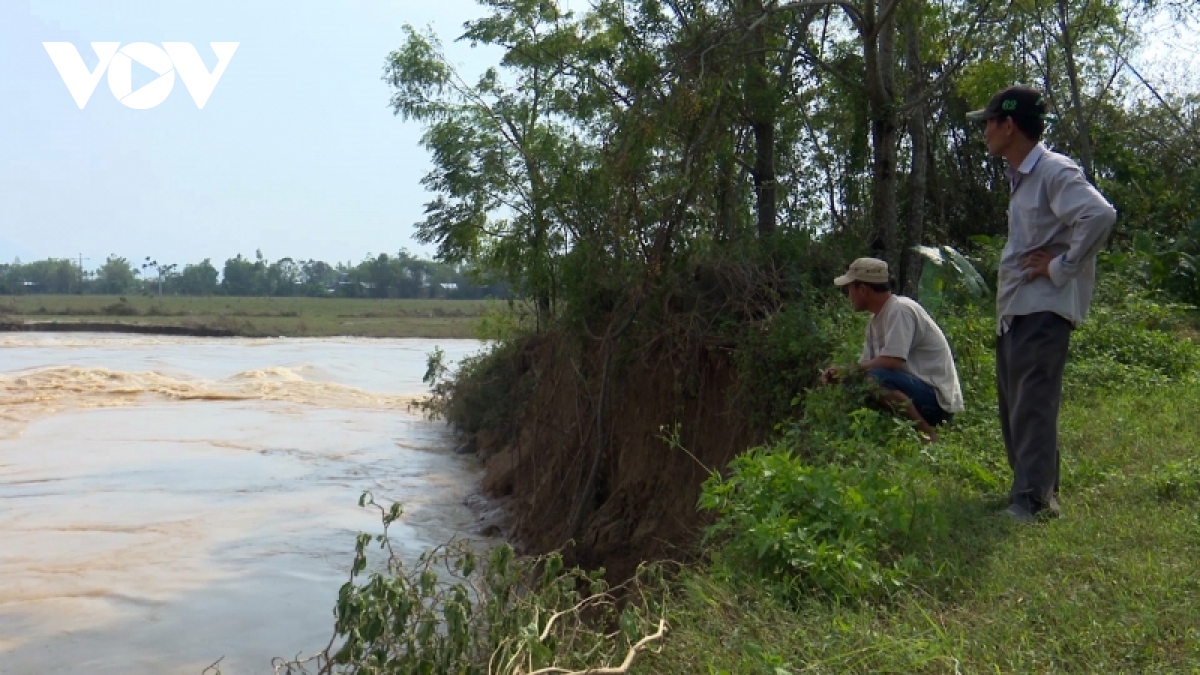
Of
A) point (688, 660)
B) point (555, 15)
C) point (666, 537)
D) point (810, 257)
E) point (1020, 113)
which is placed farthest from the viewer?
point (555, 15)

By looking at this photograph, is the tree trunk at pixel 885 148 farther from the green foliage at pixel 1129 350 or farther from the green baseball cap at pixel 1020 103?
the green baseball cap at pixel 1020 103

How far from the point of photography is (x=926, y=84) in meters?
13.3

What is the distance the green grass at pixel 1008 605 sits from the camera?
12.5 ft

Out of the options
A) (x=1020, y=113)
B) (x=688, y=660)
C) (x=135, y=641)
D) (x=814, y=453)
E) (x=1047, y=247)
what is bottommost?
(x=135, y=641)

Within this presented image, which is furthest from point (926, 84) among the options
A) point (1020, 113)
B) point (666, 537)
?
point (1020, 113)

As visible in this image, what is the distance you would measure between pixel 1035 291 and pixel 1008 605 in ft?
5.04

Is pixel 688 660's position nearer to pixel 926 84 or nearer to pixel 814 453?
pixel 814 453

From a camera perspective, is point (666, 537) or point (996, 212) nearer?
point (666, 537)

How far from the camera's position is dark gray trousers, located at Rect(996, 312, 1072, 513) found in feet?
16.8

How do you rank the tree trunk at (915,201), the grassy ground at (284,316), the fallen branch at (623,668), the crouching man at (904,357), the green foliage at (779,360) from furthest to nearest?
the grassy ground at (284,316) → the tree trunk at (915,201) → the green foliage at (779,360) → the crouching man at (904,357) → the fallen branch at (623,668)

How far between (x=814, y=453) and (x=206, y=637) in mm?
6802

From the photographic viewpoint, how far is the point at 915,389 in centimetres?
728

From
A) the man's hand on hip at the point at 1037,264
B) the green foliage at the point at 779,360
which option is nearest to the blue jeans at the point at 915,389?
the green foliage at the point at 779,360

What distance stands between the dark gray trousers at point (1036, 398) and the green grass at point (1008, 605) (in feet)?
0.66
